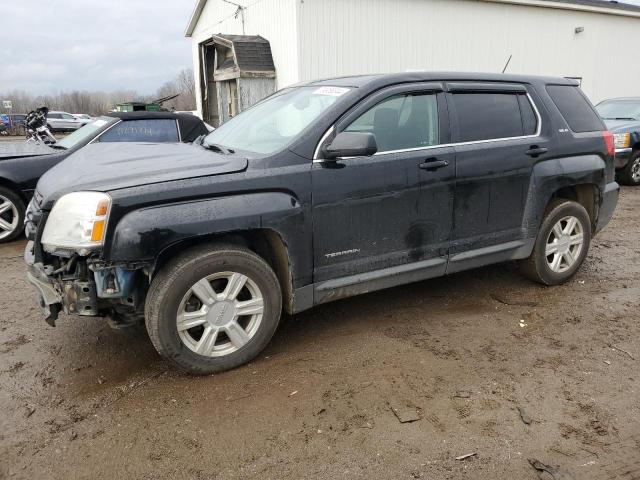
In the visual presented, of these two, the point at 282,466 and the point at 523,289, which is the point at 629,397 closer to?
the point at 523,289

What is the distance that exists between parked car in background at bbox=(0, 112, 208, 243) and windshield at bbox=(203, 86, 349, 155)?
9.59 ft

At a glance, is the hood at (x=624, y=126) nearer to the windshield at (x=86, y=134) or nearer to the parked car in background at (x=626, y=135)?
the parked car in background at (x=626, y=135)

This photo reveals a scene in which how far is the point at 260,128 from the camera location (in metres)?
3.81

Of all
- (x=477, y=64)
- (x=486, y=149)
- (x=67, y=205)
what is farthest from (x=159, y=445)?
(x=477, y=64)

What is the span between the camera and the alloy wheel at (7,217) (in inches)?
235

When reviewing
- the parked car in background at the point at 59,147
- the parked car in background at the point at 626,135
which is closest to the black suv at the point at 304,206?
the parked car in background at the point at 59,147

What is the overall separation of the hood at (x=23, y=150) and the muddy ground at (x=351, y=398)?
8.84ft

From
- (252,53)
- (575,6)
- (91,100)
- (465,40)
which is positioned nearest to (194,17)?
(252,53)

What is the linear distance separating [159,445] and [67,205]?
4.73 ft

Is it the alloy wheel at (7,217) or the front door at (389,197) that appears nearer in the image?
the front door at (389,197)

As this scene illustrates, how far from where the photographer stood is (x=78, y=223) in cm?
272

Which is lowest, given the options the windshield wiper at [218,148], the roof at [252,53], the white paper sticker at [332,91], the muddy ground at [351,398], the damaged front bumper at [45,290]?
the muddy ground at [351,398]

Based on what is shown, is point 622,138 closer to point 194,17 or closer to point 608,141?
point 608,141

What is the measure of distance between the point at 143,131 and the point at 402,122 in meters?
4.48
